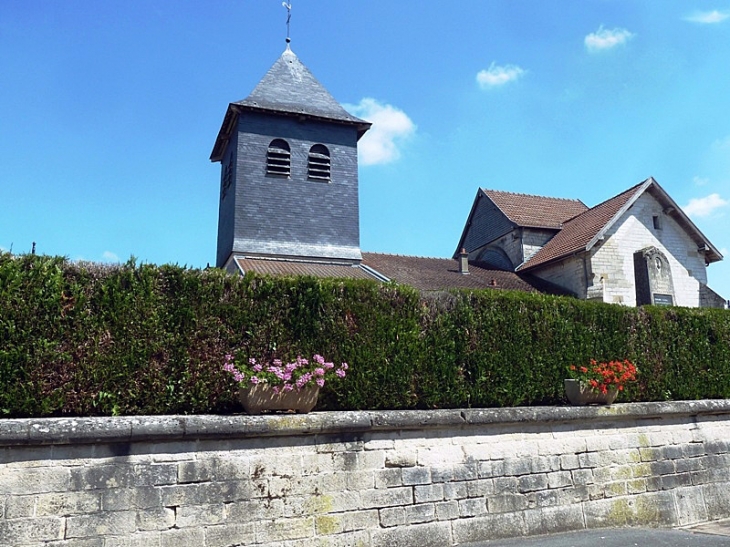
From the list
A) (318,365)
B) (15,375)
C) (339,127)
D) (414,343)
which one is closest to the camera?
(15,375)

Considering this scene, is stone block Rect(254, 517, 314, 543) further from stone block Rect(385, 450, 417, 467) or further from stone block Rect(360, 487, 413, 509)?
stone block Rect(385, 450, 417, 467)

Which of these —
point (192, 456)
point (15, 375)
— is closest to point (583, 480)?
point (192, 456)

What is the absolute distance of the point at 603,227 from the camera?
57.4ft

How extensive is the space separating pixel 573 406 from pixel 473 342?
60.0 inches

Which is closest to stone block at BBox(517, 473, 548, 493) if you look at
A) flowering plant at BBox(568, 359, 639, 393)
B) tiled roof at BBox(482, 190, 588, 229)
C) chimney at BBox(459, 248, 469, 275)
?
flowering plant at BBox(568, 359, 639, 393)

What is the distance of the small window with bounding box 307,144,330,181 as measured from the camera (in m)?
17.6

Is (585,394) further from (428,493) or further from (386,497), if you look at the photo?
(386,497)

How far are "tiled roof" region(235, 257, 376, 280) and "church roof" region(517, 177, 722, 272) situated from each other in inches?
272

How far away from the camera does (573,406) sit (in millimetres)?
6934

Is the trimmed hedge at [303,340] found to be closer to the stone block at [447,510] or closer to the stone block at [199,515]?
the stone block at [199,515]

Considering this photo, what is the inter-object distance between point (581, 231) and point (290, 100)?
35.8 feet

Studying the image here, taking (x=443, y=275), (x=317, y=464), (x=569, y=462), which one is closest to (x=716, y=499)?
(x=569, y=462)

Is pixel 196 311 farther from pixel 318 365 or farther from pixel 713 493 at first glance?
pixel 713 493

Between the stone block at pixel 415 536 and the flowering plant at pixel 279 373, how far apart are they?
1.61 meters
